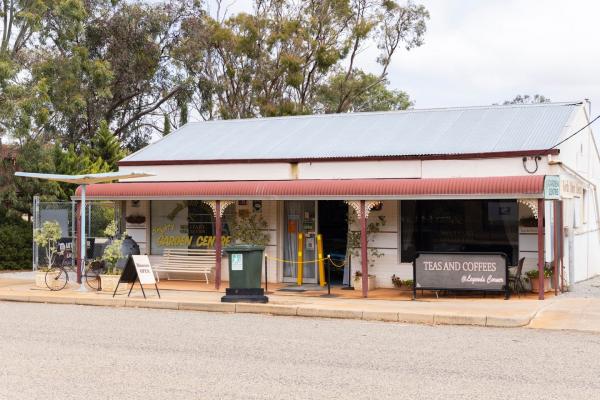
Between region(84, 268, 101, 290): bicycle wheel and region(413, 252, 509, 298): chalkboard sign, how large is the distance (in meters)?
7.47

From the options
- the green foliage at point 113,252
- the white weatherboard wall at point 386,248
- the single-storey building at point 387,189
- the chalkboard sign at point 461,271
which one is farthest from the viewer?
the white weatherboard wall at point 386,248

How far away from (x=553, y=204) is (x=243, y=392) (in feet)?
36.7

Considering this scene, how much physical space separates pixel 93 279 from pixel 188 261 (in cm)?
264

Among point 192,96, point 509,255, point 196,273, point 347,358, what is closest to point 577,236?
point 509,255

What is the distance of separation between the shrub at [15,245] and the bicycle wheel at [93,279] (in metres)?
5.17

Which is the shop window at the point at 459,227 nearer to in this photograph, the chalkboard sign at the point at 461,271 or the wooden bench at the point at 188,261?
the chalkboard sign at the point at 461,271

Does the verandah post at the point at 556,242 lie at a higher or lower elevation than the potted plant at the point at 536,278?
higher

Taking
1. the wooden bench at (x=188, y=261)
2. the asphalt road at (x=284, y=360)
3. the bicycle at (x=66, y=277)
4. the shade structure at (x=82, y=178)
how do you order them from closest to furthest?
the asphalt road at (x=284, y=360) → the shade structure at (x=82, y=178) → the bicycle at (x=66, y=277) → the wooden bench at (x=188, y=261)

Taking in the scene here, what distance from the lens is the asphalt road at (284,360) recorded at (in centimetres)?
809

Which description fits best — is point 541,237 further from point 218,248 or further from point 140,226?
point 140,226

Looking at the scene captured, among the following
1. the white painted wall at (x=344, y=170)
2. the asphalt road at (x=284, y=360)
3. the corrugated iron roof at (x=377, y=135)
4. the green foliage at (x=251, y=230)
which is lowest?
the asphalt road at (x=284, y=360)

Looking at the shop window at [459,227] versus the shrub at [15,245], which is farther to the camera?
the shrub at [15,245]

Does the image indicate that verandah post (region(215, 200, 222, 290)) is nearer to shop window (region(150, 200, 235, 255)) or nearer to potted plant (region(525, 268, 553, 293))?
shop window (region(150, 200, 235, 255))

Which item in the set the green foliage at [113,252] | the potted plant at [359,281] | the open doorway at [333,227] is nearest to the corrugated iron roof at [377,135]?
the open doorway at [333,227]
